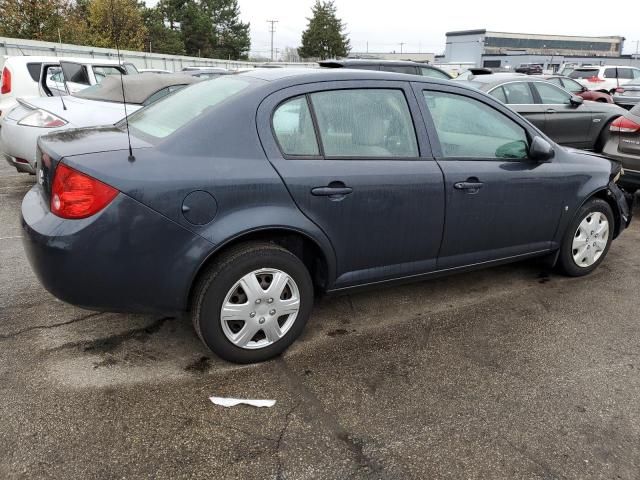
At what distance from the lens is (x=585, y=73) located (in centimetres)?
2433

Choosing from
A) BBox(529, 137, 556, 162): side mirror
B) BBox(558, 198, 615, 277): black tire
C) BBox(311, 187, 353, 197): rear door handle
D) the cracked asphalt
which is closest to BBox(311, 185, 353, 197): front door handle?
BBox(311, 187, 353, 197): rear door handle

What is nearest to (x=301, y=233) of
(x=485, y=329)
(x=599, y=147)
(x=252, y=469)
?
(x=252, y=469)

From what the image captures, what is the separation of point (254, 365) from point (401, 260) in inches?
43.9

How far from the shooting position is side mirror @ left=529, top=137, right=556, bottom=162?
3709 millimetres

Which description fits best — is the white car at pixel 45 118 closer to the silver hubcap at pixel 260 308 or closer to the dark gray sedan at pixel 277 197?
the dark gray sedan at pixel 277 197

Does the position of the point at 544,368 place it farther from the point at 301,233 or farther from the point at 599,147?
the point at 599,147

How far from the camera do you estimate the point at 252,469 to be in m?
2.24

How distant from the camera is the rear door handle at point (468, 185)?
343 centimetres

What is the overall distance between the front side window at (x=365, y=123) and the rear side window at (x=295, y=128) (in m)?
0.06

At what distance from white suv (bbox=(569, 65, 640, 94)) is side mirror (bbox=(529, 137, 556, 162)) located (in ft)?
70.9

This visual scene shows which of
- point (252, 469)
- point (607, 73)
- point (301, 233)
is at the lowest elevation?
point (252, 469)

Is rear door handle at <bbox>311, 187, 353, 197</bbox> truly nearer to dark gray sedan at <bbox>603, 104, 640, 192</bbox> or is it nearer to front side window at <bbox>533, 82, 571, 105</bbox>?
dark gray sedan at <bbox>603, 104, 640, 192</bbox>

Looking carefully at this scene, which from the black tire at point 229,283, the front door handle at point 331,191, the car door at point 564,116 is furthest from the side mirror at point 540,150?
the car door at point 564,116

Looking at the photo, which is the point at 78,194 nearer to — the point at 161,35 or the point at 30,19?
the point at 30,19
